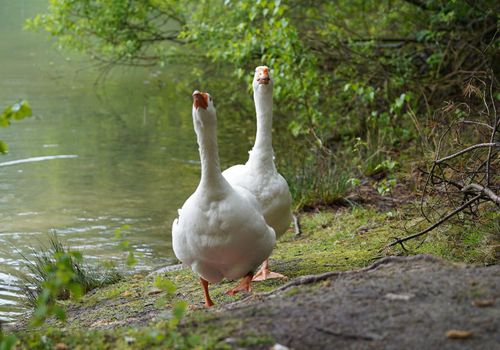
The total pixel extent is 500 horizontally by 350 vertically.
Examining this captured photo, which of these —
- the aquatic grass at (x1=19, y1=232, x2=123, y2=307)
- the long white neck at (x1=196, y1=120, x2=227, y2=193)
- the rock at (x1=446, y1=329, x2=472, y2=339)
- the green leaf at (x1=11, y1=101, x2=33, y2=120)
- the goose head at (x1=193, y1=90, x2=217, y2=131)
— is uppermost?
the green leaf at (x1=11, y1=101, x2=33, y2=120)

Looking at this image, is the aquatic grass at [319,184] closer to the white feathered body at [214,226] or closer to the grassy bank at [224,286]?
the grassy bank at [224,286]

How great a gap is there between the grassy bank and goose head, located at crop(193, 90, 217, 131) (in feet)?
4.68

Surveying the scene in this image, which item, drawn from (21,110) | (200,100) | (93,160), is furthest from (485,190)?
(93,160)

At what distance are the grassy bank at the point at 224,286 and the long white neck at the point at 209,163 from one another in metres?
0.93

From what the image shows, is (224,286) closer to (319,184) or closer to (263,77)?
(263,77)

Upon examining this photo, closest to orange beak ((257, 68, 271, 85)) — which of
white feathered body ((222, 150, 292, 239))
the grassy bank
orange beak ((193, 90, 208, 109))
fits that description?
white feathered body ((222, 150, 292, 239))

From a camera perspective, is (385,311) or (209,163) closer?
(385,311)

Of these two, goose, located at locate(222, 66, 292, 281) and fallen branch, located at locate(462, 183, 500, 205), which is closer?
fallen branch, located at locate(462, 183, 500, 205)

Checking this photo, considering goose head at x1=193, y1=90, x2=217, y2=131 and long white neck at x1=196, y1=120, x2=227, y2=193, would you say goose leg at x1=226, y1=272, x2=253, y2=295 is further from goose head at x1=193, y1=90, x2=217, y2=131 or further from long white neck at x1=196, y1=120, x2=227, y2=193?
goose head at x1=193, y1=90, x2=217, y2=131

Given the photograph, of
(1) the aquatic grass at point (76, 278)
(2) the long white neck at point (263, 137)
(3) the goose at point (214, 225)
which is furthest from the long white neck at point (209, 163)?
(1) the aquatic grass at point (76, 278)

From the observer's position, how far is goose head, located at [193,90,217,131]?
5484 mm

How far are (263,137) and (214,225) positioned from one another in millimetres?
1757

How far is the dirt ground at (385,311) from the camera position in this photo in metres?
3.58

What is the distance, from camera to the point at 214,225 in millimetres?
5508
